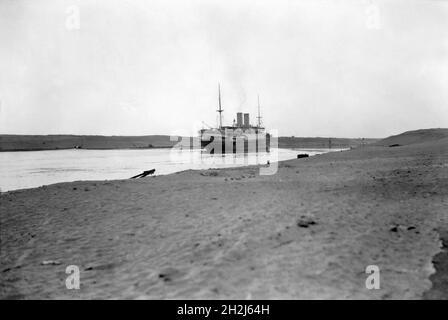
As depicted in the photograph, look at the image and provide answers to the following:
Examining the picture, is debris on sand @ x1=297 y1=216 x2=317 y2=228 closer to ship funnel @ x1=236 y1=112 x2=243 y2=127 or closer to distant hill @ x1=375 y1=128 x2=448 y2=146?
distant hill @ x1=375 y1=128 x2=448 y2=146

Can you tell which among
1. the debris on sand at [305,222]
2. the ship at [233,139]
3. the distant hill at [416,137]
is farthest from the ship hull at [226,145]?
the debris on sand at [305,222]

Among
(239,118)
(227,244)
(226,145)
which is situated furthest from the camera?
(239,118)

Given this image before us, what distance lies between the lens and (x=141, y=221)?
8203 mm

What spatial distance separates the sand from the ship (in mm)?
74920

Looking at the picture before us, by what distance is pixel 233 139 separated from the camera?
92.1 metres

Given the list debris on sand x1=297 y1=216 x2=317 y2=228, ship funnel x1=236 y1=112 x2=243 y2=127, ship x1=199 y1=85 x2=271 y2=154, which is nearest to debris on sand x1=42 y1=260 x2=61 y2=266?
debris on sand x1=297 y1=216 x2=317 y2=228

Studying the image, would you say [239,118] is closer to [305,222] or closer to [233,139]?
[233,139]

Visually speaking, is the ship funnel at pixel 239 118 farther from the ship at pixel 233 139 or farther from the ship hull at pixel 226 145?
the ship hull at pixel 226 145

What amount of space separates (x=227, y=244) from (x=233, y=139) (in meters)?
86.3

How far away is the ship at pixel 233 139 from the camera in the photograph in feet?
293

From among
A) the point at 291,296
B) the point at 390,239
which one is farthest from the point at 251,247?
the point at 390,239

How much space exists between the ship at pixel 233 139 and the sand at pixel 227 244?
74.9m

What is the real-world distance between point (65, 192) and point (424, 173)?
14.6 metres

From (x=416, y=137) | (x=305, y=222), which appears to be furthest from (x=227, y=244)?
(x=416, y=137)
